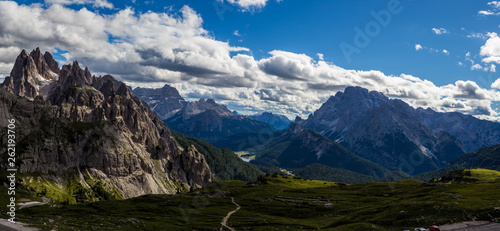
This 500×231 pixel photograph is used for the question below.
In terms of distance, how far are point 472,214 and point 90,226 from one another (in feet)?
379

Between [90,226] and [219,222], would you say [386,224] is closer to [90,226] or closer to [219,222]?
[219,222]

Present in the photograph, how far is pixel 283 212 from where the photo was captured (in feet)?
476

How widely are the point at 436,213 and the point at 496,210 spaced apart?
16.4m

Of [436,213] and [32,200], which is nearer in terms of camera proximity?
[436,213]

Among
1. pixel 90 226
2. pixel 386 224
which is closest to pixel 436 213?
pixel 386 224

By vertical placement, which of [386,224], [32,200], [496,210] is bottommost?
[32,200]

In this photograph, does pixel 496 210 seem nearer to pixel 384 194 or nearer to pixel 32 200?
pixel 384 194

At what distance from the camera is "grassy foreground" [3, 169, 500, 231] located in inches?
3674

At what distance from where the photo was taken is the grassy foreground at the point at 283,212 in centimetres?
9331

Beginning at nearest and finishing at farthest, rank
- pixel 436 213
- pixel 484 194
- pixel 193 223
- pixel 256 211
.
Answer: pixel 436 213, pixel 193 223, pixel 484 194, pixel 256 211

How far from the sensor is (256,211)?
150375 millimetres

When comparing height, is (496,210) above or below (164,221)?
above

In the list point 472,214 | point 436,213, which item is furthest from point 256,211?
point 472,214

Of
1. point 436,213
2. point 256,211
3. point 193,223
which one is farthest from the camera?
point 256,211
